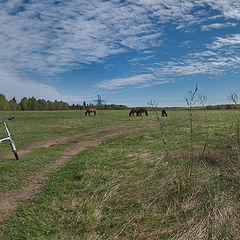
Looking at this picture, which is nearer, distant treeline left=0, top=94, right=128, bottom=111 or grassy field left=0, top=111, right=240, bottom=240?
grassy field left=0, top=111, right=240, bottom=240

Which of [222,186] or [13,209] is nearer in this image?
[13,209]

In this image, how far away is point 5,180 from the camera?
6.78 metres

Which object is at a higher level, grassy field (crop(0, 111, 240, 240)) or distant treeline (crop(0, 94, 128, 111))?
distant treeline (crop(0, 94, 128, 111))

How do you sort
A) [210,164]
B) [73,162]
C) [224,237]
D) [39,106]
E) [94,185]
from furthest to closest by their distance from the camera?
[39,106], [73,162], [210,164], [94,185], [224,237]

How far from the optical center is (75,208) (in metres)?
5.14

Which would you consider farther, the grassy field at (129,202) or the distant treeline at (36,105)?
the distant treeline at (36,105)

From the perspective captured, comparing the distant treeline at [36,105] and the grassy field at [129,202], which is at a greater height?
the distant treeline at [36,105]

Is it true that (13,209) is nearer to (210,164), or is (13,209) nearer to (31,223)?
(31,223)

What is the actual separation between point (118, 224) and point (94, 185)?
6.62ft

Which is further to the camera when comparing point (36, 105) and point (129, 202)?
point (36, 105)

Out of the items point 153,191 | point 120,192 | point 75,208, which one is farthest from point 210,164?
point 75,208

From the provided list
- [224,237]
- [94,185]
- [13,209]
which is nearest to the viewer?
[224,237]

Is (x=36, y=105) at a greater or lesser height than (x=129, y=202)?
greater

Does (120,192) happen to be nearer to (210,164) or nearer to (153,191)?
(153,191)
